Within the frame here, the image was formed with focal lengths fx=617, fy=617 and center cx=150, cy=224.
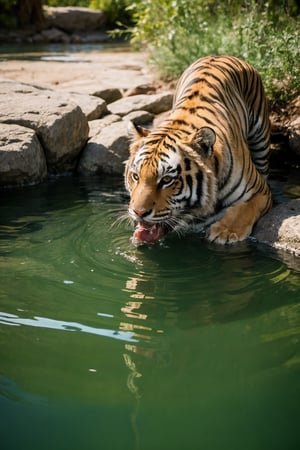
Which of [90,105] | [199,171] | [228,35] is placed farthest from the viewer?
[228,35]

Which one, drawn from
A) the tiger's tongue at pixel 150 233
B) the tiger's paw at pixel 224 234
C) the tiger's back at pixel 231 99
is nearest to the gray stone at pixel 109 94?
the tiger's back at pixel 231 99

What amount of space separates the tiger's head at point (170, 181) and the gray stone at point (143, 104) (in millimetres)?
3713

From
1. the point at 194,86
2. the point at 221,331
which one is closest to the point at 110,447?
the point at 221,331

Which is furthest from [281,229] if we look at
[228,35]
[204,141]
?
[228,35]

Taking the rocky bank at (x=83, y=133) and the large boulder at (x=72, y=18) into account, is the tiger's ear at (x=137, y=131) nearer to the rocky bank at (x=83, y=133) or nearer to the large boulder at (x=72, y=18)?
the rocky bank at (x=83, y=133)

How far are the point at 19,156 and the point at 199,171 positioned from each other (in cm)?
243

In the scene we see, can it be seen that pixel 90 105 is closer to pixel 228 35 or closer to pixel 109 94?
pixel 109 94

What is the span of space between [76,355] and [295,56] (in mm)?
5357

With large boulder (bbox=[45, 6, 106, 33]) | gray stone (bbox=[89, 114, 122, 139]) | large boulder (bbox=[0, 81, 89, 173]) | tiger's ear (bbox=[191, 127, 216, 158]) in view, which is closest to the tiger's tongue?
tiger's ear (bbox=[191, 127, 216, 158])

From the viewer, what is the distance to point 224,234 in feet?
15.6

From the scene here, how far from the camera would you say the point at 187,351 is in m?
3.18

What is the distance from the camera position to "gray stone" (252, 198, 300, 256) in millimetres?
4715

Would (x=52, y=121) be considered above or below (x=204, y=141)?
below

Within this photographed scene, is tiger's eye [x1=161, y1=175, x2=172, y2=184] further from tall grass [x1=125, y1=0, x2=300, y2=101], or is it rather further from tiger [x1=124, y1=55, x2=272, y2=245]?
tall grass [x1=125, y1=0, x2=300, y2=101]
